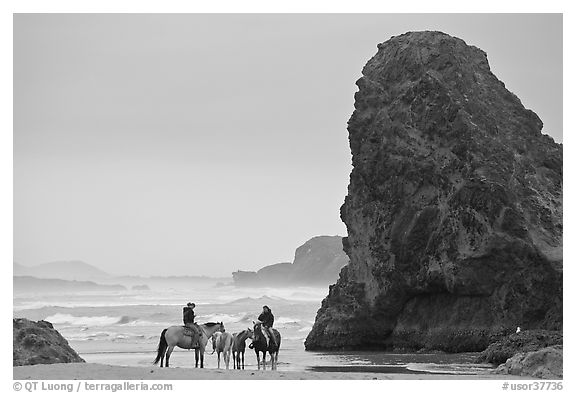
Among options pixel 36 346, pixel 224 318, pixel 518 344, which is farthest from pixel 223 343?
pixel 224 318

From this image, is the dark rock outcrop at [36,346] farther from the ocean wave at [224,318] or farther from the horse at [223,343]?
the ocean wave at [224,318]

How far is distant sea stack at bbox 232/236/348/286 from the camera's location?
105 meters

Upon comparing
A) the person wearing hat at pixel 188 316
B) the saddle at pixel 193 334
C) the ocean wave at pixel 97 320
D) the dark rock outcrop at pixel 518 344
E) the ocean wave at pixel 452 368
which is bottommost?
the ocean wave at pixel 452 368

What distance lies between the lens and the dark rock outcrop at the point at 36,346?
2628cm

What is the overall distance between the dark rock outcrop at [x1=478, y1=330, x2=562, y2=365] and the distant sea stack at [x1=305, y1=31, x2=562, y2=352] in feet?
11.2

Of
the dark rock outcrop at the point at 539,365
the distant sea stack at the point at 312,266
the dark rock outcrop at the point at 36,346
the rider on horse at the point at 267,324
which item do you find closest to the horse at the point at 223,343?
the rider on horse at the point at 267,324

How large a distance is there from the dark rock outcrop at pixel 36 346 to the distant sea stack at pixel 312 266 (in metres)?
75.6

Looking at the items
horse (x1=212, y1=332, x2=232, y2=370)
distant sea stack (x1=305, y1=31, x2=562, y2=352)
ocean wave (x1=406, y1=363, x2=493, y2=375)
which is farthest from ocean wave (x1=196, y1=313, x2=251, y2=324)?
horse (x1=212, y1=332, x2=232, y2=370)

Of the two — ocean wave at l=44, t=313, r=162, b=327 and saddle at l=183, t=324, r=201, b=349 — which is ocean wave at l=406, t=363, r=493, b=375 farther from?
ocean wave at l=44, t=313, r=162, b=327

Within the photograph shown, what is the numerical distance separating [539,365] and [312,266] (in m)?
82.7

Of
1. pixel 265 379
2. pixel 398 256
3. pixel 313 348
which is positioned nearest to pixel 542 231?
pixel 398 256

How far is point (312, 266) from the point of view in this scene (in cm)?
10581
